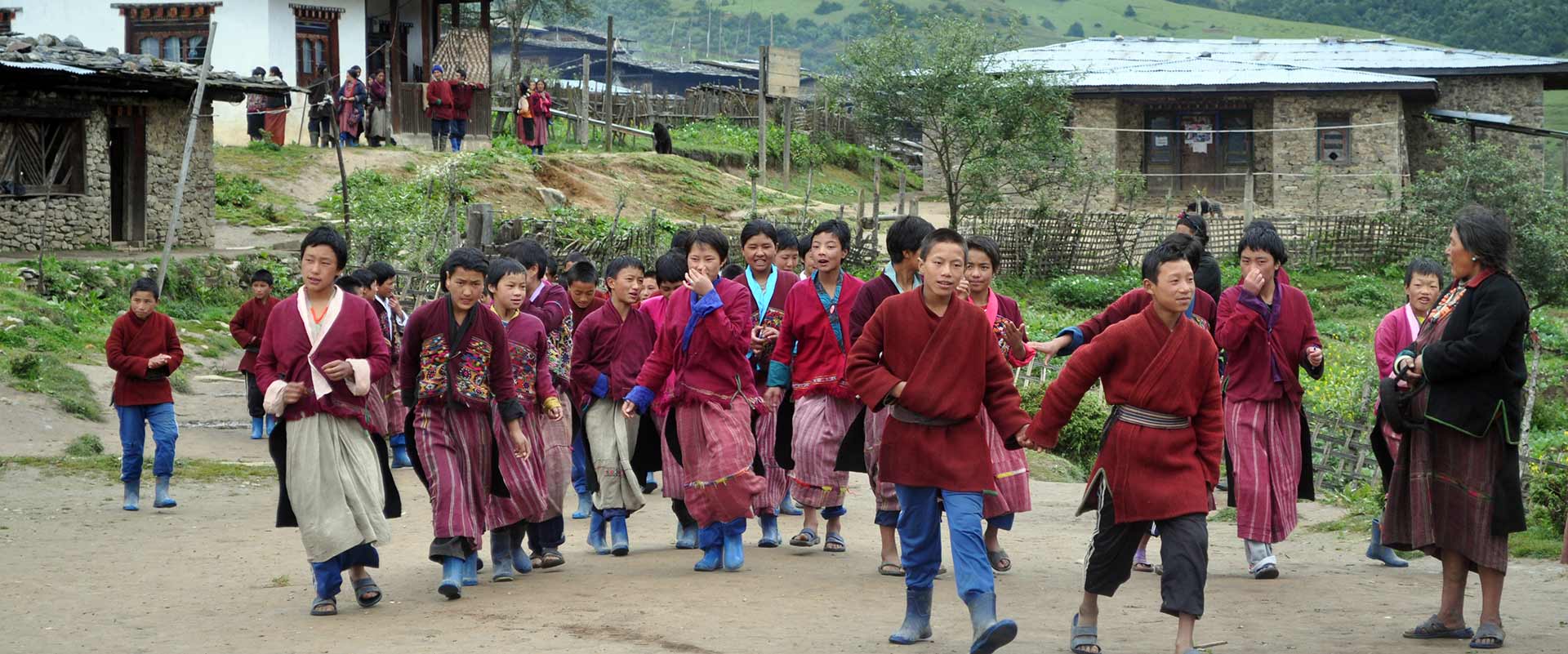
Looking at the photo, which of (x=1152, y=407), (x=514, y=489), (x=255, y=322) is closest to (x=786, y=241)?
(x=514, y=489)

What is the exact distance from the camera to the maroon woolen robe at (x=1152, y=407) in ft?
18.4

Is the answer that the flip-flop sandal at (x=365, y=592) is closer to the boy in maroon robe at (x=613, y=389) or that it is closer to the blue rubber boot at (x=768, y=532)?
the boy in maroon robe at (x=613, y=389)

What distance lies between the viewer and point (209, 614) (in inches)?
264

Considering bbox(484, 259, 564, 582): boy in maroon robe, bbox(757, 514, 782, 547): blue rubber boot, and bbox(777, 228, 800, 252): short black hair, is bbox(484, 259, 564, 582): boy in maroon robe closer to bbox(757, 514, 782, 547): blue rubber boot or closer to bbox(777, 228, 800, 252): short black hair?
bbox(757, 514, 782, 547): blue rubber boot

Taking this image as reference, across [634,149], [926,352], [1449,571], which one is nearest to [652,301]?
[926,352]

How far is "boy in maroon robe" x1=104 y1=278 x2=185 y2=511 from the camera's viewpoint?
9.82 meters

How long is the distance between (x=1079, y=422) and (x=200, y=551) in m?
8.37

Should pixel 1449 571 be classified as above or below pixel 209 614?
above

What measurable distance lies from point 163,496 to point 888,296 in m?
5.86

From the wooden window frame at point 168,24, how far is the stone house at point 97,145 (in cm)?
745

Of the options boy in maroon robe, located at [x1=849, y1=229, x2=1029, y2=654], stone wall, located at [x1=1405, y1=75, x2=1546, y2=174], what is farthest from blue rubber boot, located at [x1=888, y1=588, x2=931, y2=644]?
stone wall, located at [x1=1405, y1=75, x2=1546, y2=174]

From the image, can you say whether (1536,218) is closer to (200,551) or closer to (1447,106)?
(1447,106)

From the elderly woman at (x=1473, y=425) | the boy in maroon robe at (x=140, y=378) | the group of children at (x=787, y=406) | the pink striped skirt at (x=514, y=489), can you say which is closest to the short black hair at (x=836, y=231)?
the group of children at (x=787, y=406)

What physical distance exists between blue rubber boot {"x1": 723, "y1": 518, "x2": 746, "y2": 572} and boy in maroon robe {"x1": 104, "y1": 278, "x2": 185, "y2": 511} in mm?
4301
